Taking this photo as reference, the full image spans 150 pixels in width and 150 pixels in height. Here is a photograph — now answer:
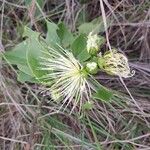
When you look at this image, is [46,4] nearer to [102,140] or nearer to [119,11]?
[119,11]

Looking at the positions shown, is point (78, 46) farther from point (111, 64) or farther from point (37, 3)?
point (37, 3)

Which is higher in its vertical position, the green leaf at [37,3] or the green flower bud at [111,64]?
the green leaf at [37,3]

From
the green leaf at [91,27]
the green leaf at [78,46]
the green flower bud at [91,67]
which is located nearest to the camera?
the green flower bud at [91,67]

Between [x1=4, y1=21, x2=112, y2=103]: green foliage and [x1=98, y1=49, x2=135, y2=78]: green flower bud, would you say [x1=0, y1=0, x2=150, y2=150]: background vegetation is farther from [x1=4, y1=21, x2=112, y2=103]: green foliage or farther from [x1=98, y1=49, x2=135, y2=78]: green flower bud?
[x1=98, y1=49, x2=135, y2=78]: green flower bud

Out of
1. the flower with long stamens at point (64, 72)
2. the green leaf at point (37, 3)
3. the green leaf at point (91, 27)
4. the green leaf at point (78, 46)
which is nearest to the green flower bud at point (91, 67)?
the flower with long stamens at point (64, 72)

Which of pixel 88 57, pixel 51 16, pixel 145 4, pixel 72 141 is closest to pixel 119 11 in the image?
pixel 145 4

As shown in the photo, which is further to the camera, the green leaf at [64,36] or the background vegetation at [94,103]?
the background vegetation at [94,103]

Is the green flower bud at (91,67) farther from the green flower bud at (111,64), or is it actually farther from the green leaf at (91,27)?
the green leaf at (91,27)

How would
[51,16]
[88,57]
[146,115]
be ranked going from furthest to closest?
[51,16], [146,115], [88,57]
